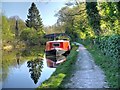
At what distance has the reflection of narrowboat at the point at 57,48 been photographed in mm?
13438

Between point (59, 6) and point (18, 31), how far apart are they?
2.52m

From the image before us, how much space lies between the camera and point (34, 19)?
16.6 meters

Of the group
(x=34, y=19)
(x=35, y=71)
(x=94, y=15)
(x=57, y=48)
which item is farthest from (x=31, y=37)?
(x=94, y=15)

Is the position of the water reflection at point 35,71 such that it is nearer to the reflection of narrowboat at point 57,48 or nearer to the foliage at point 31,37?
the reflection of narrowboat at point 57,48

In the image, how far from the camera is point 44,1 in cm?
1124

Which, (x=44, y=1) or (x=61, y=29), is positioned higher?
(x=44, y=1)

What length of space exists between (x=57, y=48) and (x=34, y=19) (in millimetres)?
3628

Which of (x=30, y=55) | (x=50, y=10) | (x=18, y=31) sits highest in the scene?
(x=50, y=10)

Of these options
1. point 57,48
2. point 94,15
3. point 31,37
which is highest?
point 94,15

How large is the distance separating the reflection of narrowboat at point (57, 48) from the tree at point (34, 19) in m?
1.32

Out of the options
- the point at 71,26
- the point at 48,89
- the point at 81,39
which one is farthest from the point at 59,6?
the point at 48,89

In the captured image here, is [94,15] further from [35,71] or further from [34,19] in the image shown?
[34,19]

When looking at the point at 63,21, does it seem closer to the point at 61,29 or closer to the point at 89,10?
the point at 61,29

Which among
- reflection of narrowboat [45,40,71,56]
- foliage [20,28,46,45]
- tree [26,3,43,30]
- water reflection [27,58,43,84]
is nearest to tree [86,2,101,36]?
reflection of narrowboat [45,40,71,56]
